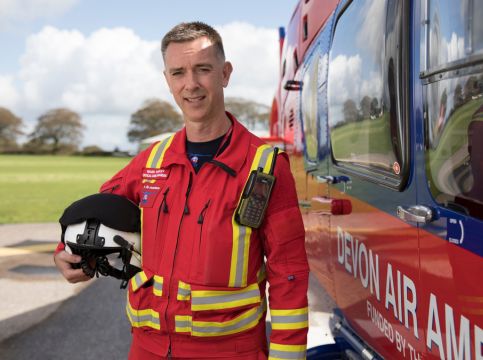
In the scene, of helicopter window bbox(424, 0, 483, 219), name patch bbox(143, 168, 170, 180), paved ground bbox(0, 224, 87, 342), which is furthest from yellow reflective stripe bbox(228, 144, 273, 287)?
paved ground bbox(0, 224, 87, 342)

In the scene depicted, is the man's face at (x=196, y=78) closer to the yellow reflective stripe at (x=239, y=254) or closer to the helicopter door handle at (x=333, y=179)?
the yellow reflective stripe at (x=239, y=254)

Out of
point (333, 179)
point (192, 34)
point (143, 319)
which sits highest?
point (192, 34)

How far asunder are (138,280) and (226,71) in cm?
91

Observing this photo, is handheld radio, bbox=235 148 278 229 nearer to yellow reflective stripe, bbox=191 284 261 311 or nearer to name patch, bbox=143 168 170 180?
yellow reflective stripe, bbox=191 284 261 311

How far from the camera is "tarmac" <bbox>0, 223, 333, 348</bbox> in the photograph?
16.4ft

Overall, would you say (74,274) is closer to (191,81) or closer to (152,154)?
(152,154)

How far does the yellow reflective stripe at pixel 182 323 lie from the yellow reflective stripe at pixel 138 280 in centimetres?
20

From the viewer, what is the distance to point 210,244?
1.88 meters

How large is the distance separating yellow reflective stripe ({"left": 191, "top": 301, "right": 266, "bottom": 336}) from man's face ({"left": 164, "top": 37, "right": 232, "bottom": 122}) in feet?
2.53

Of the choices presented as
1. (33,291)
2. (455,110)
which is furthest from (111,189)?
(33,291)

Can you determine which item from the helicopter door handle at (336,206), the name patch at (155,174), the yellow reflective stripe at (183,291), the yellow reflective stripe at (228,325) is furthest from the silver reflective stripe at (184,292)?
the helicopter door handle at (336,206)

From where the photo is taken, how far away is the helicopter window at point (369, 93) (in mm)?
2002

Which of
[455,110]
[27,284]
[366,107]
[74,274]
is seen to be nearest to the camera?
[455,110]

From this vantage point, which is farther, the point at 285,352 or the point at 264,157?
the point at 264,157
